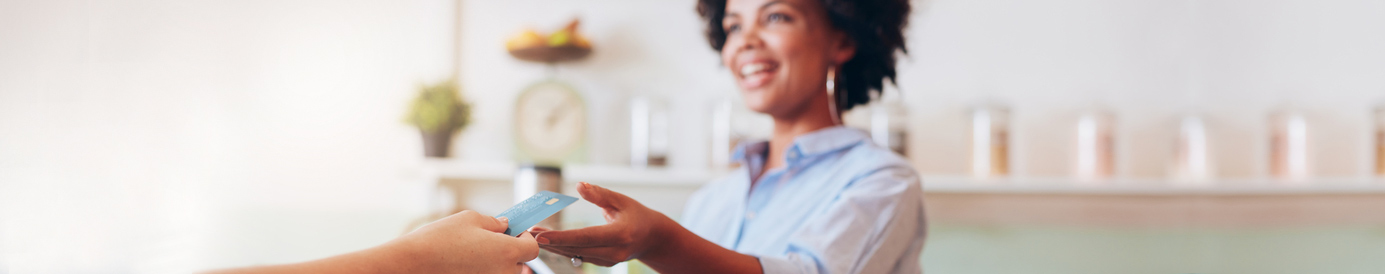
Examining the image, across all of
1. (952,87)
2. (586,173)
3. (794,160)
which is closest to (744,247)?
(794,160)

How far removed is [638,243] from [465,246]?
0.49 feet

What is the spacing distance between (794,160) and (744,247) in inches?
4.8

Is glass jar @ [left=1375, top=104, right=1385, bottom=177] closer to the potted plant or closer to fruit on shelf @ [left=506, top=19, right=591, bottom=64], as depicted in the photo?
fruit on shelf @ [left=506, top=19, right=591, bottom=64]

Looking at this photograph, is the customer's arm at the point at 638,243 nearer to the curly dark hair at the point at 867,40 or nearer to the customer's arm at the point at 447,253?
the customer's arm at the point at 447,253

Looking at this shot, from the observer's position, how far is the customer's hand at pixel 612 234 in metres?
0.50

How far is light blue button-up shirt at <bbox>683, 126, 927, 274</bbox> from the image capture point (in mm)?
673

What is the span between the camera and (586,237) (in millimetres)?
510

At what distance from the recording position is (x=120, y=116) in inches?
46.7

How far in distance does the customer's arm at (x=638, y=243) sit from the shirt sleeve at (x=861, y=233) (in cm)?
4

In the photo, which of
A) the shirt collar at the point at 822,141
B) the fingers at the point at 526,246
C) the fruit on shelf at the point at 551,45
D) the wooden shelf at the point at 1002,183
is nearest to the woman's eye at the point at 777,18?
the shirt collar at the point at 822,141

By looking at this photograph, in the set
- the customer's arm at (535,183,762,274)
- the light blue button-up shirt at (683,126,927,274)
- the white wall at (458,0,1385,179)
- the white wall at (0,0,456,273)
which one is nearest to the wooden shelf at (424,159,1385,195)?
the white wall at (458,0,1385,179)

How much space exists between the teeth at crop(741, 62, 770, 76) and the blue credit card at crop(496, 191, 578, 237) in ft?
1.24

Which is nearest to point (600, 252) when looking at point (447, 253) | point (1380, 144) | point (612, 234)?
point (612, 234)

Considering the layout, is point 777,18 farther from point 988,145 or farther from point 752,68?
point 988,145
